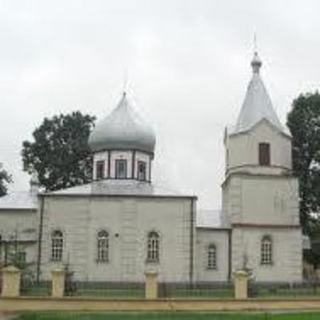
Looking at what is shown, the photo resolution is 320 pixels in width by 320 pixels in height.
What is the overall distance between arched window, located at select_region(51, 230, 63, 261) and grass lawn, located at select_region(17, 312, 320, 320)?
15.5 m

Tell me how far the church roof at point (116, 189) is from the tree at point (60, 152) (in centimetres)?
1025

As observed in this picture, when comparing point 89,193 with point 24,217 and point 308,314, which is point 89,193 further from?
point 308,314

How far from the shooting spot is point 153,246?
42.6 m

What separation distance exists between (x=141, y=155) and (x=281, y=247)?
970 cm

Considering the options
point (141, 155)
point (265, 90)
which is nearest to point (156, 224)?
point (141, 155)

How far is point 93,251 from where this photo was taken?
1665 inches

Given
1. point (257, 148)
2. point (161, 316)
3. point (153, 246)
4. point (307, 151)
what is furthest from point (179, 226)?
point (161, 316)

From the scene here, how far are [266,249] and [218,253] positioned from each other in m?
2.62

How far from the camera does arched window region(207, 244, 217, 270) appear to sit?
1716 inches

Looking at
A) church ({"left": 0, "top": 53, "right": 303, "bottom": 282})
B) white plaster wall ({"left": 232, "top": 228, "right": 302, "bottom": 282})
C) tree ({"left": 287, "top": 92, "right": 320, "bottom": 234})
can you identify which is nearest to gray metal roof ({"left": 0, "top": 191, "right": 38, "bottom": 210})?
church ({"left": 0, "top": 53, "right": 303, "bottom": 282})

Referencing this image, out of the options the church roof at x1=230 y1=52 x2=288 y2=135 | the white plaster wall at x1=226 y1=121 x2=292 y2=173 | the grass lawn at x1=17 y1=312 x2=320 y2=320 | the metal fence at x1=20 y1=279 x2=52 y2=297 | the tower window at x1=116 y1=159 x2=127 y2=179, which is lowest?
the grass lawn at x1=17 y1=312 x2=320 y2=320

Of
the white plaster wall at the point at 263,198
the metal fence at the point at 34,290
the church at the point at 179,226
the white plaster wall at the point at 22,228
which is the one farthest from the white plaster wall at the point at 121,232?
the metal fence at the point at 34,290

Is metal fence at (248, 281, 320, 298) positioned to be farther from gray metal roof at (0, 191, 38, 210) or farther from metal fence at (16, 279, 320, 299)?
gray metal roof at (0, 191, 38, 210)

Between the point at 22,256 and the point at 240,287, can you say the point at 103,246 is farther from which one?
the point at 240,287
